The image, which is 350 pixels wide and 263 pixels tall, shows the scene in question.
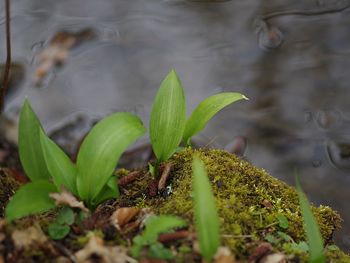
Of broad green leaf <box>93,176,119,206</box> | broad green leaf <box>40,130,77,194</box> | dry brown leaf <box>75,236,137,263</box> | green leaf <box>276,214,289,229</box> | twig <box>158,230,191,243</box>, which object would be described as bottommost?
green leaf <box>276,214,289,229</box>

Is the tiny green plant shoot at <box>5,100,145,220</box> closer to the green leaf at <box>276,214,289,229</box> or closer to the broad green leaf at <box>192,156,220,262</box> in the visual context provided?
the broad green leaf at <box>192,156,220,262</box>

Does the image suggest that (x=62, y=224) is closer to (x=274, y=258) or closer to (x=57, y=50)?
(x=274, y=258)

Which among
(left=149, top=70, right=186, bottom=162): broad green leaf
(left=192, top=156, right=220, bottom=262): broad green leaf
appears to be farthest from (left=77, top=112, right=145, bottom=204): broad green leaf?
(left=192, top=156, right=220, bottom=262): broad green leaf

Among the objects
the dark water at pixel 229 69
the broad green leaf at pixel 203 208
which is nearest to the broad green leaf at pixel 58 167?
the broad green leaf at pixel 203 208

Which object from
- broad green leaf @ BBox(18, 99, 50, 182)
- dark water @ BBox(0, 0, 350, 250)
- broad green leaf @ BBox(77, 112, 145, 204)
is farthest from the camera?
dark water @ BBox(0, 0, 350, 250)

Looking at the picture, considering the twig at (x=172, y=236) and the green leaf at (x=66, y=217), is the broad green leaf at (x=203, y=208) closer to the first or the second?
the twig at (x=172, y=236)

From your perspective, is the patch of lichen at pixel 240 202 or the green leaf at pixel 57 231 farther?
the patch of lichen at pixel 240 202
